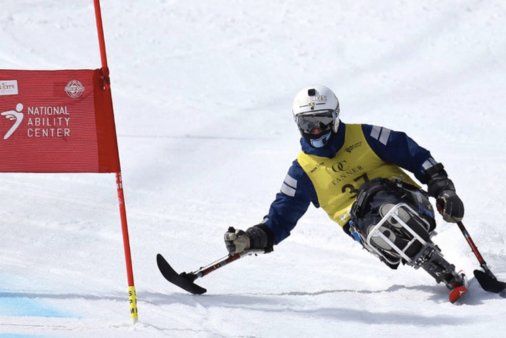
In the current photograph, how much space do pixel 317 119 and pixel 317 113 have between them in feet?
0.16

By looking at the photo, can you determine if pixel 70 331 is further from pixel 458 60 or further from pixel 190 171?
pixel 458 60

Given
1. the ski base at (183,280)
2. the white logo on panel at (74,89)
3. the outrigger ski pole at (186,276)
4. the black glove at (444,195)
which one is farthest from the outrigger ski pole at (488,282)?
the white logo on panel at (74,89)

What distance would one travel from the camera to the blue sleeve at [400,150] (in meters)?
5.78

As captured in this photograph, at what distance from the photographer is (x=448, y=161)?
9.23 metres

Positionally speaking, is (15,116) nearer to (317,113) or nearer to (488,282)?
(317,113)

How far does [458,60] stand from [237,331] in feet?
26.9

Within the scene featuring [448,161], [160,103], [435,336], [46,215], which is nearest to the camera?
[435,336]

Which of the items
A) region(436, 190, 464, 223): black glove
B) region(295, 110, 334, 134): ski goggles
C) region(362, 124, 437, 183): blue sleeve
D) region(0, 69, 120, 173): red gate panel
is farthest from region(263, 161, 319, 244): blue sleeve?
region(0, 69, 120, 173): red gate panel

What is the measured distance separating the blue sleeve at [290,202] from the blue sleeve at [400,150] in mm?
530

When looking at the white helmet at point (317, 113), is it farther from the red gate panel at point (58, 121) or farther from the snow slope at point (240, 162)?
the red gate panel at point (58, 121)

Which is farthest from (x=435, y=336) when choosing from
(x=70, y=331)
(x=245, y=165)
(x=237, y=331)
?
(x=245, y=165)

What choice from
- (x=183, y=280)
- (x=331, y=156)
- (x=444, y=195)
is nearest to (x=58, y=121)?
(x=183, y=280)

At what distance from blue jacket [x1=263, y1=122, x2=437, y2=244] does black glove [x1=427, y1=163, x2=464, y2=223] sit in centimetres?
7

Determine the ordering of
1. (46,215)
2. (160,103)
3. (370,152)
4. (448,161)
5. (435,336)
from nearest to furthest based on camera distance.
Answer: (435,336)
(370,152)
(46,215)
(448,161)
(160,103)
